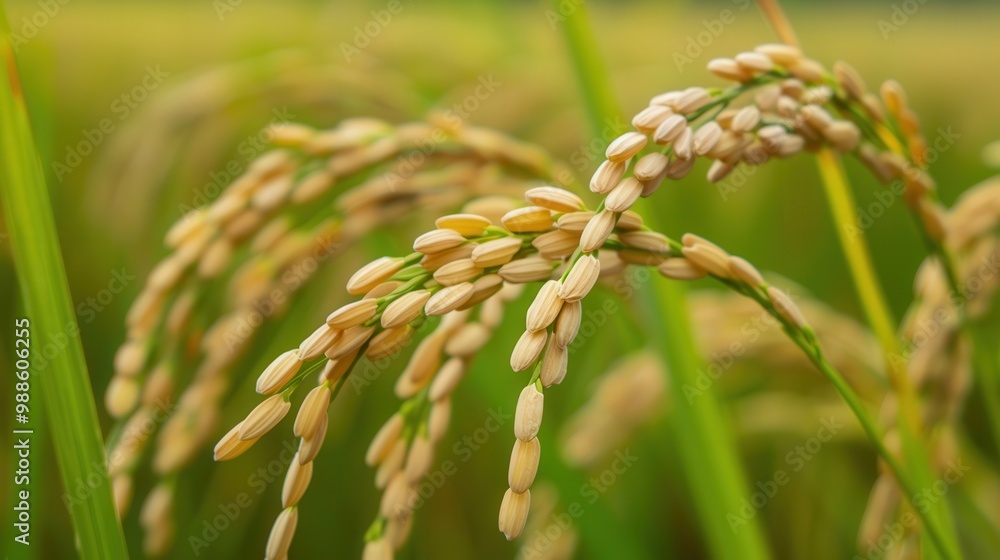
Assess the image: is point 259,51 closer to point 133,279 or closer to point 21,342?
point 133,279

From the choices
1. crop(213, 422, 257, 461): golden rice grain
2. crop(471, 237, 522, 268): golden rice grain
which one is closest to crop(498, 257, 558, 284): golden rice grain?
crop(471, 237, 522, 268): golden rice grain

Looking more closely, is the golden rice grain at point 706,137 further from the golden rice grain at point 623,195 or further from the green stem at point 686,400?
the green stem at point 686,400

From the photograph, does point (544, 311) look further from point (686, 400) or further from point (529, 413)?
point (686, 400)

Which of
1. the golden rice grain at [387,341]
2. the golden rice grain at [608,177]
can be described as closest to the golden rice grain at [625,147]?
the golden rice grain at [608,177]

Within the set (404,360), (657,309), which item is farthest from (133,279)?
(657,309)

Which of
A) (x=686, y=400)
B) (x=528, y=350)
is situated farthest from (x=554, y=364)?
(x=686, y=400)

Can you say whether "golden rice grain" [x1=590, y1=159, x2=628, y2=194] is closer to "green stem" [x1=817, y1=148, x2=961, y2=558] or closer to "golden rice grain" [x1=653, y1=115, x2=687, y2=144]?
"golden rice grain" [x1=653, y1=115, x2=687, y2=144]

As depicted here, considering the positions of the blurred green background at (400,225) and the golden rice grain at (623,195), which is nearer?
the golden rice grain at (623,195)
